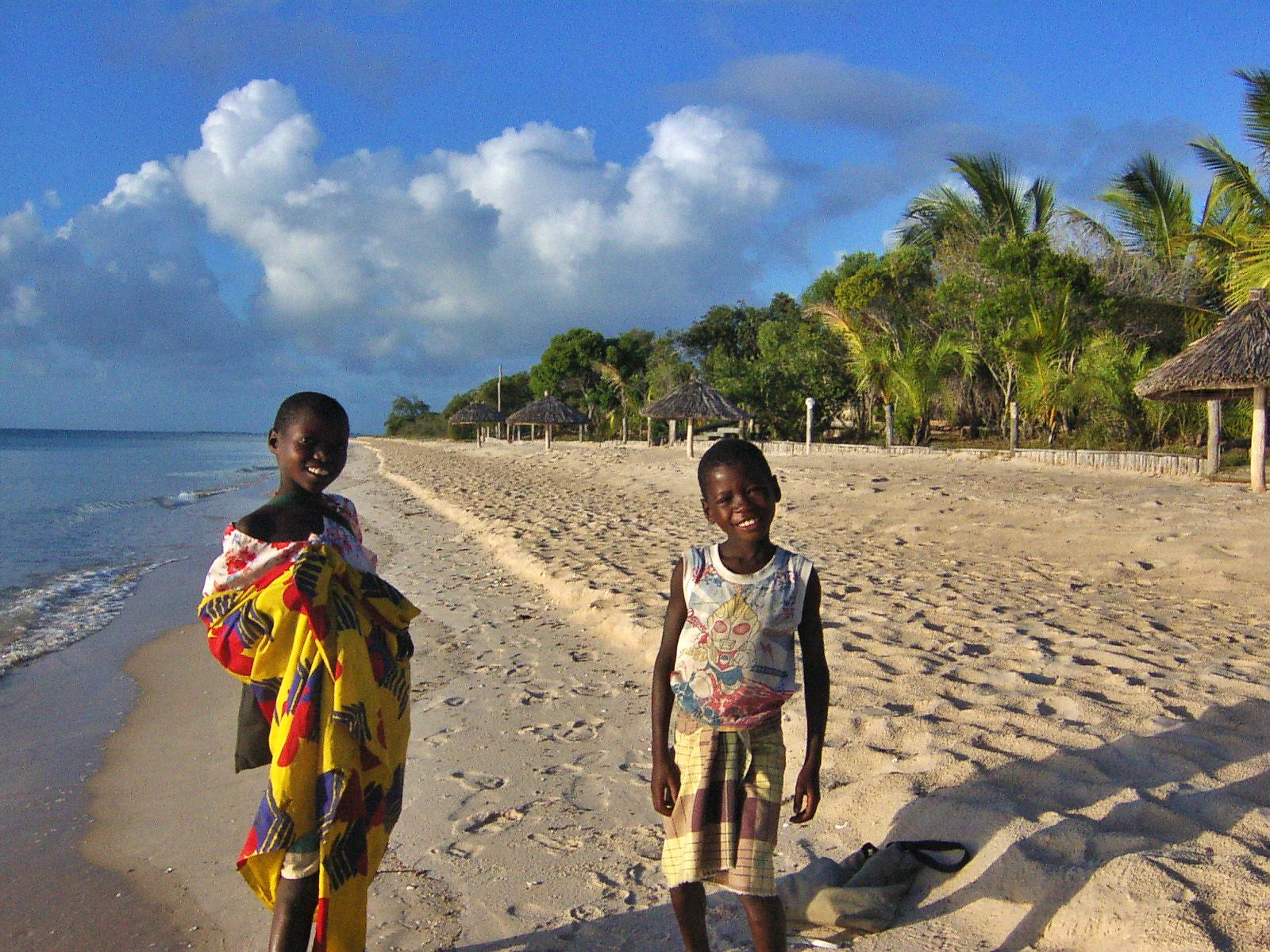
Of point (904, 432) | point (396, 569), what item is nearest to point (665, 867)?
point (396, 569)

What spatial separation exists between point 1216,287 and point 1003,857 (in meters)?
23.4

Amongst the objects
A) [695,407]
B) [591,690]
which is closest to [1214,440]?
[591,690]

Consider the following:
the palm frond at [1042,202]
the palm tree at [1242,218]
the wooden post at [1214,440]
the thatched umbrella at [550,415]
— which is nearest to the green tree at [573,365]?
the thatched umbrella at [550,415]

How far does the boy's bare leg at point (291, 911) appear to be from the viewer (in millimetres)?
1944

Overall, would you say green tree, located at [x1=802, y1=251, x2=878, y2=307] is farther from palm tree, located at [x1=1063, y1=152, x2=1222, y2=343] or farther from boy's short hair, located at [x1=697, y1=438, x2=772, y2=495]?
boy's short hair, located at [x1=697, y1=438, x2=772, y2=495]

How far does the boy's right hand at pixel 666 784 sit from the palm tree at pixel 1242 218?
15120 mm

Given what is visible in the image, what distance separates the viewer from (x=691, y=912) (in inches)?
81.1

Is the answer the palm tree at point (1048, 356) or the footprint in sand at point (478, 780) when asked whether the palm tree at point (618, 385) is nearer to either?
the palm tree at point (1048, 356)

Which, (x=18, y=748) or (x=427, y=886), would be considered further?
(x=18, y=748)

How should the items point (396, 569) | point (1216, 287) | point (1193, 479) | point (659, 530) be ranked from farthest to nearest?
point (1216, 287) < point (1193, 479) < point (659, 530) < point (396, 569)

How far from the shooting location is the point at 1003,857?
2.55 metres

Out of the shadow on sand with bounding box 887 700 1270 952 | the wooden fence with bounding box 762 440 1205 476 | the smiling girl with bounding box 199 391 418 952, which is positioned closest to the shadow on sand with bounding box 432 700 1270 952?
the shadow on sand with bounding box 887 700 1270 952

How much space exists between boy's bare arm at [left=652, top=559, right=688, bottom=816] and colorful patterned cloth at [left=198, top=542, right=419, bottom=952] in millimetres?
616

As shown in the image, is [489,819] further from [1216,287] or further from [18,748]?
[1216,287]
